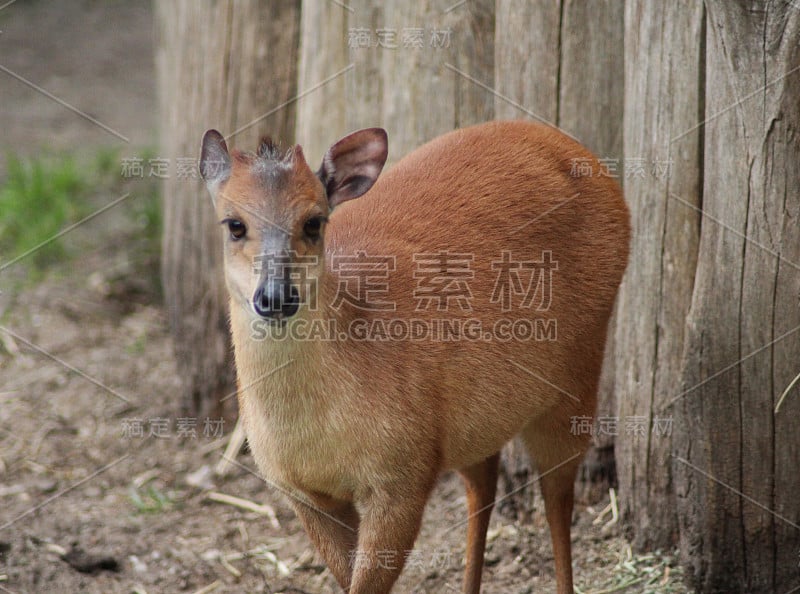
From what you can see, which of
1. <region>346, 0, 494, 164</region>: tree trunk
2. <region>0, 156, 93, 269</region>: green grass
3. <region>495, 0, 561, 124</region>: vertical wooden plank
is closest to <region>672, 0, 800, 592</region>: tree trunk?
<region>495, 0, 561, 124</region>: vertical wooden plank

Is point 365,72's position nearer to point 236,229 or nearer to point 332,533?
point 236,229

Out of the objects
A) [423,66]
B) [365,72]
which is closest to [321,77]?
[365,72]

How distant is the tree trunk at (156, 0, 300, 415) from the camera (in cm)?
596

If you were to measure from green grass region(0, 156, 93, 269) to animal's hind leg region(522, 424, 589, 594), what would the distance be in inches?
175

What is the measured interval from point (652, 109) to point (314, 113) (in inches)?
71.3

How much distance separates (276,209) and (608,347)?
2.10m

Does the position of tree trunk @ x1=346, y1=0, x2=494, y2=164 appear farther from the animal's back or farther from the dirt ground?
the dirt ground

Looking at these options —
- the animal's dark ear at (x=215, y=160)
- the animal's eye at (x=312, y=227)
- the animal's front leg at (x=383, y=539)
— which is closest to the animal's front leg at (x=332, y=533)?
the animal's front leg at (x=383, y=539)

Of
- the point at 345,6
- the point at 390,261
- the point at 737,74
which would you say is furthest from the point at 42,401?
the point at 737,74

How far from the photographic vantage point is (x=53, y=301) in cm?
749

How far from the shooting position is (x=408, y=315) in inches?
154

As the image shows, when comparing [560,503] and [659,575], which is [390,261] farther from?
[659,575]

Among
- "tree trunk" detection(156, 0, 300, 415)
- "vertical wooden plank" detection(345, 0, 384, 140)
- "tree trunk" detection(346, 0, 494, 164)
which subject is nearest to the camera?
"tree trunk" detection(346, 0, 494, 164)

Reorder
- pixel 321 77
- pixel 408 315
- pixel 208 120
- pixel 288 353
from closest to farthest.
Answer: pixel 288 353 < pixel 408 315 < pixel 321 77 < pixel 208 120
